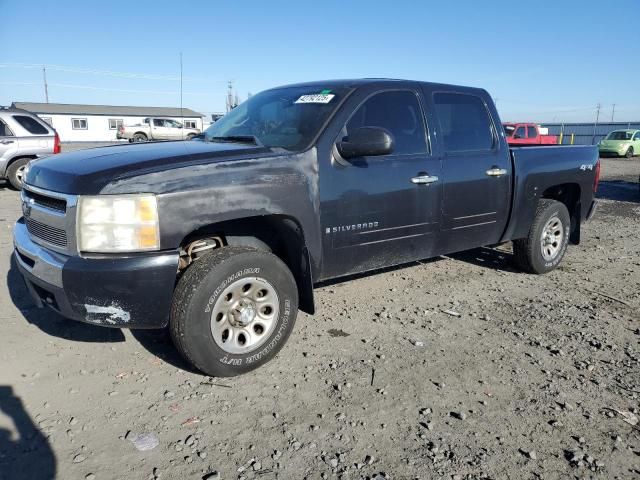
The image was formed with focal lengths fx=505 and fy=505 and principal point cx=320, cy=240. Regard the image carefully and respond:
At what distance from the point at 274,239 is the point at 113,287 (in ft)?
4.04

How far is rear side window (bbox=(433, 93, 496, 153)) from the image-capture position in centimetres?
450

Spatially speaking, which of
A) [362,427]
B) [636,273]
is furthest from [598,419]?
[636,273]

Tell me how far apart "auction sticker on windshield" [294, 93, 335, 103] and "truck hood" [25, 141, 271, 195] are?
2.31 feet

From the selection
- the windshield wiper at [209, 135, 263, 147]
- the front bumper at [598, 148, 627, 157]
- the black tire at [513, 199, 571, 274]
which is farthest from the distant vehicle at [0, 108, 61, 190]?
the front bumper at [598, 148, 627, 157]

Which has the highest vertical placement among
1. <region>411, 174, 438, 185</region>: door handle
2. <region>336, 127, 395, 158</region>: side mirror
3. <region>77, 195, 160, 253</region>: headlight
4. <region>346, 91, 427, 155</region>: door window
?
<region>346, 91, 427, 155</region>: door window

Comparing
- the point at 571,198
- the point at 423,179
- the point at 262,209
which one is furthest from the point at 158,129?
the point at 262,209

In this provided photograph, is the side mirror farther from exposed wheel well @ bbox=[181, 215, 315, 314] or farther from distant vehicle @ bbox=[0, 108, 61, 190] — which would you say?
distant vehicle @ bbox=[0, 108, 61, 190]

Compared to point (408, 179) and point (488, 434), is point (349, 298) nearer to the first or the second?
point (408, 179)

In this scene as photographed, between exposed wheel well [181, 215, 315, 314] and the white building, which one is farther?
the white building

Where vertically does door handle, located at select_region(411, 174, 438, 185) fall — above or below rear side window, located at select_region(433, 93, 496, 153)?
below

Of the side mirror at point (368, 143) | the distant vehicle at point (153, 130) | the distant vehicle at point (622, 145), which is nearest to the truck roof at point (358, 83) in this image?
the side mirror at point (368, 143)

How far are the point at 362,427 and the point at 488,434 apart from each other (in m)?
0.68

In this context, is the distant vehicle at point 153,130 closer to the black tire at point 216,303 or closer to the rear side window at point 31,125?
the rear side window at point 31,125

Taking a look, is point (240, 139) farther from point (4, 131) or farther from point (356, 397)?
point (4, 131)
